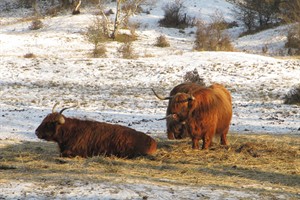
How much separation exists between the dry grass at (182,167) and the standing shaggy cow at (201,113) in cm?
30

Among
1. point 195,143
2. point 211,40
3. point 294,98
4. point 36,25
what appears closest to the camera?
point 195,143

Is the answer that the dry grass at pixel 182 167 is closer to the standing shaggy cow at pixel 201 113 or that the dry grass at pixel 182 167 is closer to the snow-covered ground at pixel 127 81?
the standing shaggy cow at pixel 201 113

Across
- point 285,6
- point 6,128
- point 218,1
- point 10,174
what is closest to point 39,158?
point 10,174

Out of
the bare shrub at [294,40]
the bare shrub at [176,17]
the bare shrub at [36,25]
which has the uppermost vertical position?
the bare shrub at [176,17]

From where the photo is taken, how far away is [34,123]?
1482cm

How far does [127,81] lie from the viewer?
25.4 meters

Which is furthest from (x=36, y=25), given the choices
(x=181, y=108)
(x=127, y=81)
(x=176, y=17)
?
(x=181, y=108)

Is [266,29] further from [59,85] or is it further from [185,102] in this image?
[185,102]

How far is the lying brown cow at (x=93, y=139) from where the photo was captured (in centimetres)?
914

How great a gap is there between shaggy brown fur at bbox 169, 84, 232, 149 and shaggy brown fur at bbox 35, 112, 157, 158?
78 cm

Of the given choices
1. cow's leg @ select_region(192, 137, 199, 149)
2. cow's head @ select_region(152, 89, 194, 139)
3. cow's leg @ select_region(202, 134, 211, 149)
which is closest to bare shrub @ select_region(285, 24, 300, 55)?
cow's leg @ select_region(202, 134, 211, 149)

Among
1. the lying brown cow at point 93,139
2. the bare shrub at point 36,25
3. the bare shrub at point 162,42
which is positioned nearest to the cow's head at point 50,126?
the lying brown cow at point 93,139

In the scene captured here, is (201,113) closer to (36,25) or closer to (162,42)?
(162,42)

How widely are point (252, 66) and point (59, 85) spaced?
398 inches
